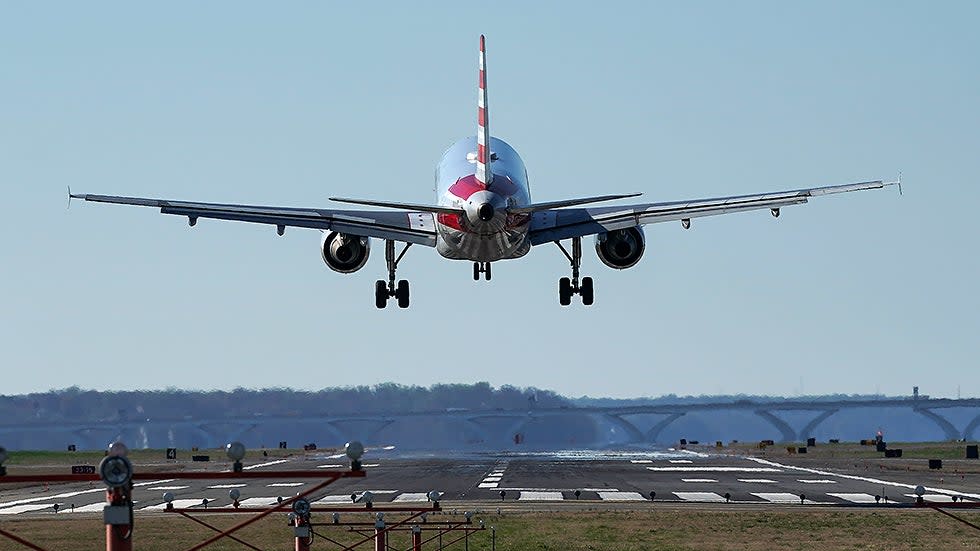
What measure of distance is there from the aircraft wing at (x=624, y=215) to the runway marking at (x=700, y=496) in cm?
2422

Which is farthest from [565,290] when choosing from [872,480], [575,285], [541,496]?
[872,480]

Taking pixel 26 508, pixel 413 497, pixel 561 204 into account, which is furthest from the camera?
pixel 413 497

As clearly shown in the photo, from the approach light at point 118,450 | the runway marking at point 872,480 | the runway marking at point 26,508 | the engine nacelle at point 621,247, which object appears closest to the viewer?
the approach light at point 118,450

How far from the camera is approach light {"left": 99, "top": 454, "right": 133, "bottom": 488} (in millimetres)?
24703

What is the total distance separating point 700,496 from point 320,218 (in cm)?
3524

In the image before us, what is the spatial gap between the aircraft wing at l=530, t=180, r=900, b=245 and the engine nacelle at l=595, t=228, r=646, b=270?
4.47ft

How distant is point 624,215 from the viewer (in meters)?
72.2

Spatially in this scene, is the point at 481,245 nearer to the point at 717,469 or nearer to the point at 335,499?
the point at 335,499

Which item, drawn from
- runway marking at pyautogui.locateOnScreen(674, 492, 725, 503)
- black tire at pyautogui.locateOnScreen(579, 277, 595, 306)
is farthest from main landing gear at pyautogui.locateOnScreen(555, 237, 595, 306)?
runway marking at pyautogui.locateOnScreen(674, 492, 725, 503)

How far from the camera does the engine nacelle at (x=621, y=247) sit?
7419cm

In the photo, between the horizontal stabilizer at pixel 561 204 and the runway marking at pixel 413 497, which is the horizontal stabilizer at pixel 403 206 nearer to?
the horizontal stabilizer at pixel 561 204

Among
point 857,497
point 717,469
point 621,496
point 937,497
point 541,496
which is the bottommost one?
point 937,497

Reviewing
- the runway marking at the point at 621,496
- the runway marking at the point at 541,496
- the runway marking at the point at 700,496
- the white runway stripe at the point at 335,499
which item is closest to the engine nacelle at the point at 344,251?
the white runway stripe at the point at 335,499

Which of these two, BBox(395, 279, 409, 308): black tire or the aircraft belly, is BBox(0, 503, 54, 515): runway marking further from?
the aircraft belly
